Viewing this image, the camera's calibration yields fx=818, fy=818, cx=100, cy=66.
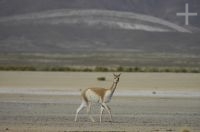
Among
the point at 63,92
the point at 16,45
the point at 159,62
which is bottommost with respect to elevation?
the point at 63,92

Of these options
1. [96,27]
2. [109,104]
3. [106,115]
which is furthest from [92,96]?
[96,27]

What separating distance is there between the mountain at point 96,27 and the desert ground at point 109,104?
37.8 meters

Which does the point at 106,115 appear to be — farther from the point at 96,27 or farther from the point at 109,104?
the point at 96,27

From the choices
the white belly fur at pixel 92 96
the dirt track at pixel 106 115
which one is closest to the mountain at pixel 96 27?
the dirt track at pixel 106 115

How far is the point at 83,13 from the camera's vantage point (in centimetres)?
8575

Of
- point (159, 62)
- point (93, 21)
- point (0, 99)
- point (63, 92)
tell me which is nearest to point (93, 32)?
point (93, 21)

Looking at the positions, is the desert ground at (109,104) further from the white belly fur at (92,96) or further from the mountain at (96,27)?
the mountain at (96,27)

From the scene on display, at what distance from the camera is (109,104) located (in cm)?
2708

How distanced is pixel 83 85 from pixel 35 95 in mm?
7875

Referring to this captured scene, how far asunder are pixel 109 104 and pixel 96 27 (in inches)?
2211

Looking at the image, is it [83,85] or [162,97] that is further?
[83,85]

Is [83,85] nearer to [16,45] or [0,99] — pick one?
[0,99]

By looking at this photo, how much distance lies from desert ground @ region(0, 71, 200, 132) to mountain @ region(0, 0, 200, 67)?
124ft

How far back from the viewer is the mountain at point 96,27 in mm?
79625
